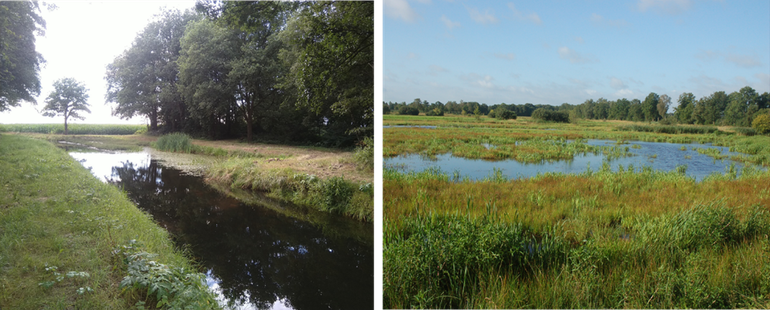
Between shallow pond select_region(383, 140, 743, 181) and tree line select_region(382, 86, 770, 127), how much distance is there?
23 cm

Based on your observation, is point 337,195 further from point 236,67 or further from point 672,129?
point 672,129

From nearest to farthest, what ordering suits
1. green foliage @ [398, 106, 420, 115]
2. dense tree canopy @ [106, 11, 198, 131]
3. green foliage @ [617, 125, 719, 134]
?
green foliage @ [398, 106, 420, 115], green foliage @ [617, 125, 719, 134], dense tree canopy @ [106, 11, 198, 131]

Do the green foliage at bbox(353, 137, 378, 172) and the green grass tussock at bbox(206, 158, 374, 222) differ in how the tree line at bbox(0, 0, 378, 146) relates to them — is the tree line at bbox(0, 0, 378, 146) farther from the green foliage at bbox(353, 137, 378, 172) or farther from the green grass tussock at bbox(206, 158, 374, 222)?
the green grass tussock at bbox(206, 158, 374, 222)

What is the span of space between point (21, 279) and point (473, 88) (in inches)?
137

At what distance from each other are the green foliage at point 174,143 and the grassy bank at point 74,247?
3.82ft

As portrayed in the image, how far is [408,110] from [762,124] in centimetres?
280

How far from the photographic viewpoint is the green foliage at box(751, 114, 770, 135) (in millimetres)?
2770

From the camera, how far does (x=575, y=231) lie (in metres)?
2.24

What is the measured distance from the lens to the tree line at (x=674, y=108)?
2797 millimetres

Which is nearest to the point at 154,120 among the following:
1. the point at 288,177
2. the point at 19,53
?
the point at 19,53

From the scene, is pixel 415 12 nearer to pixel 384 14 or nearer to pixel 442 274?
pixel 384 14

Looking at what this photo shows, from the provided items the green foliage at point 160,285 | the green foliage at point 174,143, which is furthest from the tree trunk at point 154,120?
the green foliage at point 160,285

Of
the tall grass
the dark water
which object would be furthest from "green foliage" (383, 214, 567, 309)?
the tall grass

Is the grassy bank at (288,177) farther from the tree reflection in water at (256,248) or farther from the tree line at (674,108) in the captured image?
the tree line at (674,108)
